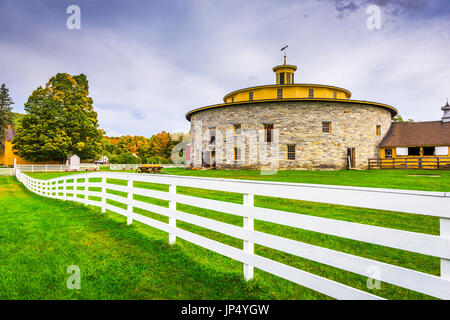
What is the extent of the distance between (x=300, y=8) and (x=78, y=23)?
7.65 metres

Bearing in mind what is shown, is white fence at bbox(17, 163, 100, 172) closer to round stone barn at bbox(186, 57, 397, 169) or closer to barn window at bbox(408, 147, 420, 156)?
round stone barn at bbox(186, 57, 397, 169)

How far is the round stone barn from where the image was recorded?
28.3m

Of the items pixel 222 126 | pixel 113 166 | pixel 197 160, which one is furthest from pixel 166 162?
pixel 222 126

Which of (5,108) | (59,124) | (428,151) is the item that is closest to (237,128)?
(428,151)

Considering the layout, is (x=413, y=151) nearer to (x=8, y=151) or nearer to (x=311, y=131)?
(x=311, y=131)

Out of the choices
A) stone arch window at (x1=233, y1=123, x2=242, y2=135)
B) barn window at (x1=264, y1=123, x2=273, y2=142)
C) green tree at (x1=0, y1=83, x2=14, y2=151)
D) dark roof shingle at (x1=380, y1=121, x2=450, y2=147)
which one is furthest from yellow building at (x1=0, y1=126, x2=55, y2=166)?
dark roof shingle at (x1=380, y1=121, x2=450, y2=147)

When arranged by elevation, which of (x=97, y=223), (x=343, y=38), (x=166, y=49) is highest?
(x=166, y=49)

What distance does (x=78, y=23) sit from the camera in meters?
6.84

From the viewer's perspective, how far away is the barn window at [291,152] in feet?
93.7

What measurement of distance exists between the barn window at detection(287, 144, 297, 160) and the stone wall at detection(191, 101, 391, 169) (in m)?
0.37

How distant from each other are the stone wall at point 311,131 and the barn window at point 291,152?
37cm

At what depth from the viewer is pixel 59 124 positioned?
36406 millimetres
